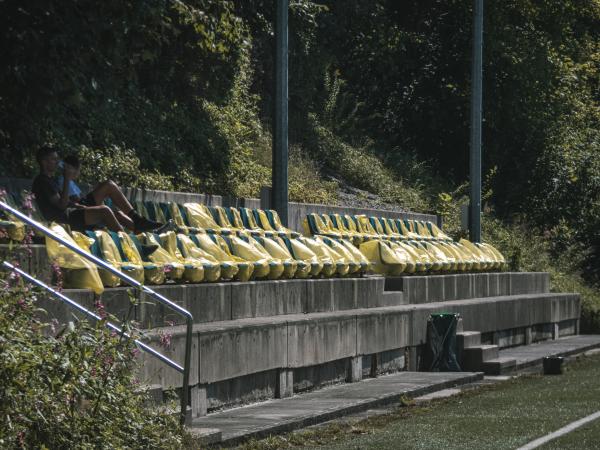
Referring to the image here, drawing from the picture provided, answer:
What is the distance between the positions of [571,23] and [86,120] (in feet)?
95.6

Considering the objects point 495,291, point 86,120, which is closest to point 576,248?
point 495,291

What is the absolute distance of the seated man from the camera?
54.7 ft

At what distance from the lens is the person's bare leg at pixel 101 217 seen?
55.8 ft

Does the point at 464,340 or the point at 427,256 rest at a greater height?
the point at 427,256

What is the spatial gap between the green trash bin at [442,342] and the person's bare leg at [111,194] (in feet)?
22.2

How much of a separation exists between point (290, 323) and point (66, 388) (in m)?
8.24

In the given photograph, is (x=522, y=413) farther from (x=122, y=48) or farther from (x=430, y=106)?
(x=430, y=106)

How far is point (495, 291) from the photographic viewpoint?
103 feet

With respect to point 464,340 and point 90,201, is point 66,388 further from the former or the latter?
point 464,340

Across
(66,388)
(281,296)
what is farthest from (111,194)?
(66,388)

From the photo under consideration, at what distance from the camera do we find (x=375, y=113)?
4684cm

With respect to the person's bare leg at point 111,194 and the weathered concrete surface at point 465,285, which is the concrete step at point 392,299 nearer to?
the weathered concrete surface at point 465,285

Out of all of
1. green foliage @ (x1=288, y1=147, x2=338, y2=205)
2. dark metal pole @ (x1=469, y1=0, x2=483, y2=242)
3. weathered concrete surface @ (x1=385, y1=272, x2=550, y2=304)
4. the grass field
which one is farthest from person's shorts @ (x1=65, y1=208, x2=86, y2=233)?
dark metal pole @ (x1=469, y1=0, x2=483, y2=242)

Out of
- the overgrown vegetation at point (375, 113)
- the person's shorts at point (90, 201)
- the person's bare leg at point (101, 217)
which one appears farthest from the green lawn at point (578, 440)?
the overgrown vegetation at point (375, 113)
